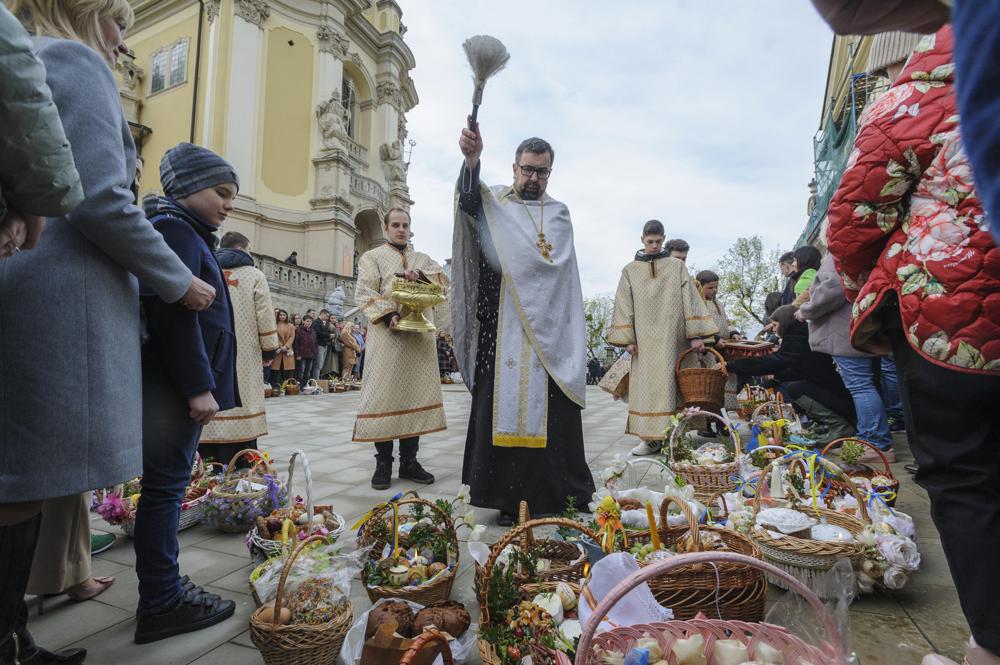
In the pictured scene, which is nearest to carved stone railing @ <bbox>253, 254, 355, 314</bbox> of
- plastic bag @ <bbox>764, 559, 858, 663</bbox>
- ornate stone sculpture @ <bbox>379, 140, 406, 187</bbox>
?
ornate stone sculpture @ <bbox>379, 140, 406, 187</bbox>

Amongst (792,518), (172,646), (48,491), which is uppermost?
(48,491)

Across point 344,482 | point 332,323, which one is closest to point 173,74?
point 332,323

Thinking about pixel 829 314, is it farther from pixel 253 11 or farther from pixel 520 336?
pixel 253 11

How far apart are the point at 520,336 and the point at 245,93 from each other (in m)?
20.3

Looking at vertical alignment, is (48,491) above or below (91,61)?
→ below

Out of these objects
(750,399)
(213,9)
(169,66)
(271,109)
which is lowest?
(750,399)

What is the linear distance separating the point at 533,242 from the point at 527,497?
146cm

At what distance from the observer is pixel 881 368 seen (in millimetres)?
5129

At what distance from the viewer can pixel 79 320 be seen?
148 cm

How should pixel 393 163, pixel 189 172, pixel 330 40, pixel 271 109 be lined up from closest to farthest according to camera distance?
pixel 189 172 < pixel 271 109 < pixel 330 40 < pixel 393 163

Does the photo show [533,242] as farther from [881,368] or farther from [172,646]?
[881,368]

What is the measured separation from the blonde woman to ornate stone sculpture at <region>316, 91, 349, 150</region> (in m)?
20.5

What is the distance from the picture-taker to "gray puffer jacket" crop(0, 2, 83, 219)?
0.86 meters

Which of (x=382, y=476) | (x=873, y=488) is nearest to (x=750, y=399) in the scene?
(x=873, y=488)
